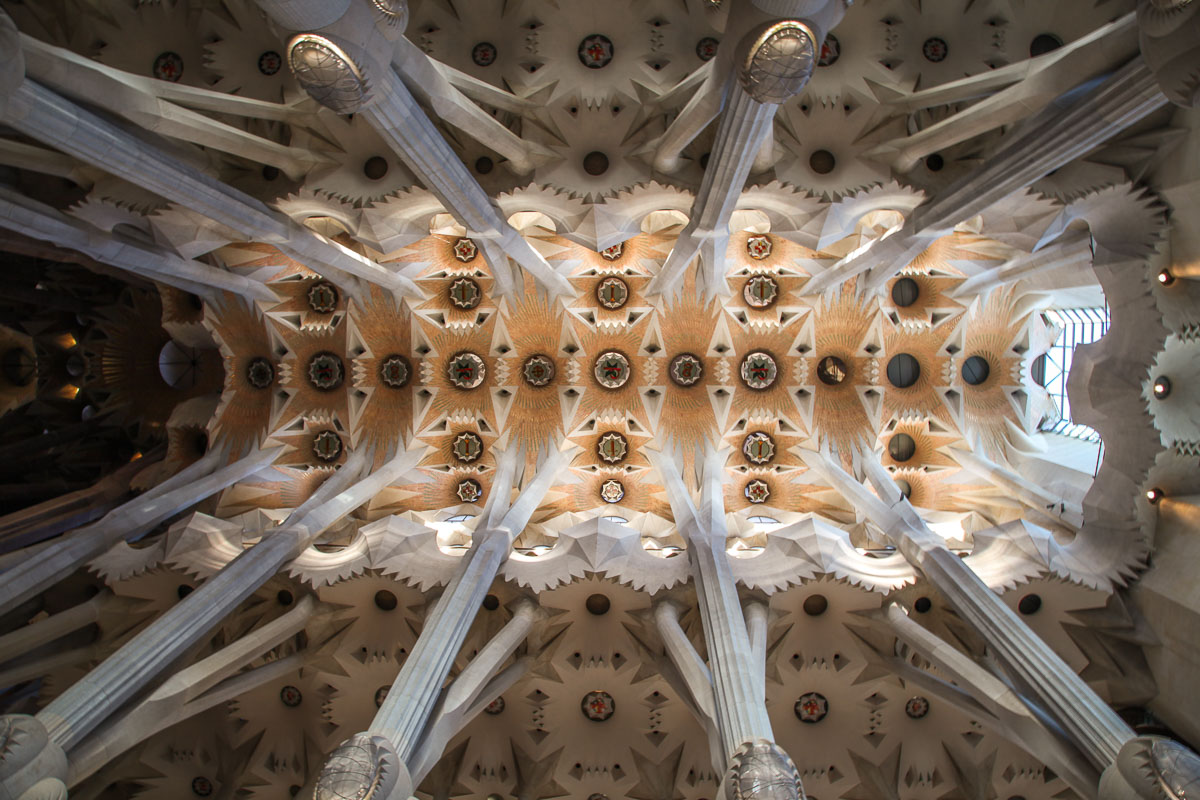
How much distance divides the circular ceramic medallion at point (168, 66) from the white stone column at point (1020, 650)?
1350 cm

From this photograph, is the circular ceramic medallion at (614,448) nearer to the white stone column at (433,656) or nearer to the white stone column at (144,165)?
the white stone column at (433,656)

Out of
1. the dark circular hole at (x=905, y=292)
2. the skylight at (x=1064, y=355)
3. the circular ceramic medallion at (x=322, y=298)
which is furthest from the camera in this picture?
the circular ceramic medallion at (x=322, y=298)

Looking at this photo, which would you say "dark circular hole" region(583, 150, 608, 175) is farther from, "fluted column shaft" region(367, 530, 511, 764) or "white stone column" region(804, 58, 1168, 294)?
"fluted column shaft" region(367, 530, 511, 764)

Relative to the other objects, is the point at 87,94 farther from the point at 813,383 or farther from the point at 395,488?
the point at 813,383

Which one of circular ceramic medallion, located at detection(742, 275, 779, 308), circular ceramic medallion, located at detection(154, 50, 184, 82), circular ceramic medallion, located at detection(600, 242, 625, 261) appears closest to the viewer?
circular ceramic medallion, located at detection(154, 50, 184, 82)

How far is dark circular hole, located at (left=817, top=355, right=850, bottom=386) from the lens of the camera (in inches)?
564

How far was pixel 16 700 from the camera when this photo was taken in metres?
11.6

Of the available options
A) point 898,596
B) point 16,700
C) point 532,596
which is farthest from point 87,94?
point 898,596

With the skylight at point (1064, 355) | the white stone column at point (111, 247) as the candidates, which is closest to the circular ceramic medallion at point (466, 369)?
the white stone column at point (111, 247)

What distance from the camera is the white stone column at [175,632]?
700 centimetres

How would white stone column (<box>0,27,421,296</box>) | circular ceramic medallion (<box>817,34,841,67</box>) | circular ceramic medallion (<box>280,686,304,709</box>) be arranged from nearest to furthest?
white stone column (<box>0,27,421,296</box>) < circular ceramic medallion (<box>817,34,841,67</box>) < circular ceramic medallion (<box>280,686,304,709</box>)

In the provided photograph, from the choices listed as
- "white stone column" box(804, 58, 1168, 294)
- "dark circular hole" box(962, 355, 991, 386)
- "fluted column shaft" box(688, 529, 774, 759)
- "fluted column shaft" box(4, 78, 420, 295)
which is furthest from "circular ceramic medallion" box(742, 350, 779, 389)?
"fluted column shaft" box(4, 78, 420, 295)

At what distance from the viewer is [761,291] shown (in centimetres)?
1414

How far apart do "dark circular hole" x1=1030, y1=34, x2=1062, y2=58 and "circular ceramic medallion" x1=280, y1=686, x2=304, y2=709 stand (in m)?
15.7
